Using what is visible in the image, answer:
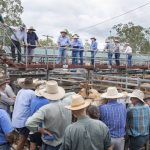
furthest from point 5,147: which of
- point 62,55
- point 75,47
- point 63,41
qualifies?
point 75,47

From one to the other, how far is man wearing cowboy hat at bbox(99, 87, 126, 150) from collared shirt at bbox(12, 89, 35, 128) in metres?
1.46

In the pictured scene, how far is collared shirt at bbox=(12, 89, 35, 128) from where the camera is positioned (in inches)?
247

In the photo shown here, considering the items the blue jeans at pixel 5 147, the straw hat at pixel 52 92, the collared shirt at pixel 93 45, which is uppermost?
the collared shirt at pixel 93 45

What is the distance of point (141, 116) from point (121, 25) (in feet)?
163

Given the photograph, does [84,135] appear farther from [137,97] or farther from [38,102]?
[137,97]

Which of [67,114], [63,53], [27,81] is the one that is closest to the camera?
[67,114]

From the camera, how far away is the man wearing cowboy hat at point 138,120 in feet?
19.1

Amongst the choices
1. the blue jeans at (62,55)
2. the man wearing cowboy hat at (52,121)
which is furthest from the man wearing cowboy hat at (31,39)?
the man wearing cowboy hat at (52,121)

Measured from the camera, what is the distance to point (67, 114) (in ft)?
16.0

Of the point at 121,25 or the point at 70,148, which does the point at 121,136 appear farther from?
the point at 121,25

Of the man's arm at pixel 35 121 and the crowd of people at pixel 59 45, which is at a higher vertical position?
the crowd of people at pixel 59 45

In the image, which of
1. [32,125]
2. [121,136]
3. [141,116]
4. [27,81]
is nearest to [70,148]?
[32,125]

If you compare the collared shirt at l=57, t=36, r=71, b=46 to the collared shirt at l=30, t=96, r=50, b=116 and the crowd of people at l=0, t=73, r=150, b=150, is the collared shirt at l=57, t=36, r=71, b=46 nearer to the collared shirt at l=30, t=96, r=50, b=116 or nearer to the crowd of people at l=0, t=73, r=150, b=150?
the crowd of people at l=0, t=73, r=150, b=150

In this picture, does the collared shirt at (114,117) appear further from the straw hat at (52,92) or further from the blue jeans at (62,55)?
the blue jeans at (62,55)
